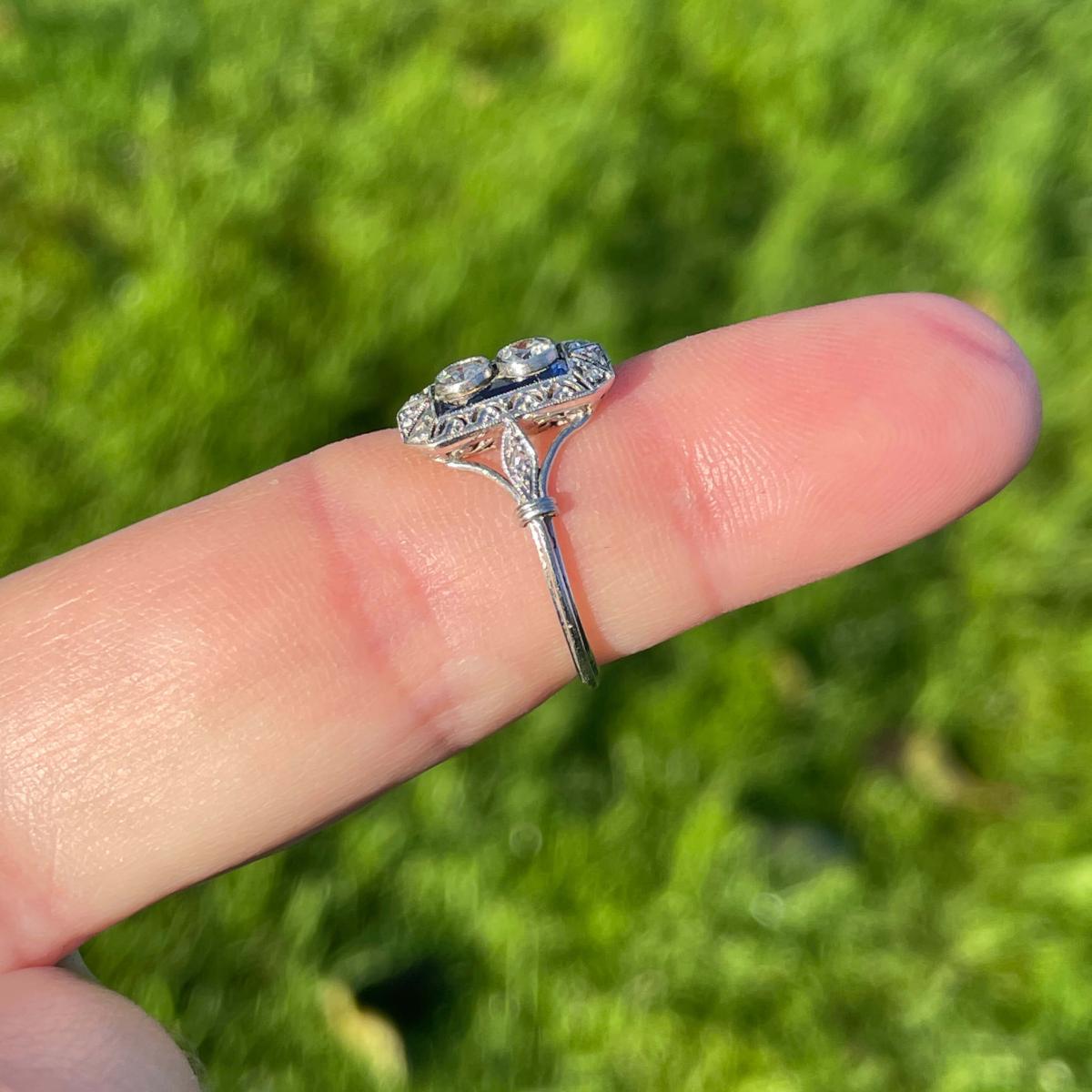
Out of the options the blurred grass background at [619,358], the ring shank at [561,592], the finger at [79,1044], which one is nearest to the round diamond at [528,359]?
the ring shank at [561,592]

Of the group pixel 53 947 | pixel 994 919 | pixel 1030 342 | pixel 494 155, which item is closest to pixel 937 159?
pixel 1030 342

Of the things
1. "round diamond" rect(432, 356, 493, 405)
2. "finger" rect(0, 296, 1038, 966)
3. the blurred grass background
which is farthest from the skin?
the blurred grass background

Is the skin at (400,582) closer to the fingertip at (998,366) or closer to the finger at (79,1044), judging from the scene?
the fingertip at (998,366)

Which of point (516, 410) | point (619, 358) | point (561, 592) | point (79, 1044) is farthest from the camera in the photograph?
point (619, 358)

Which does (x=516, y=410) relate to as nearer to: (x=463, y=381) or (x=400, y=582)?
(x=463, y=381)

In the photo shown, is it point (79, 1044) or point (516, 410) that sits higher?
point (516, 410)

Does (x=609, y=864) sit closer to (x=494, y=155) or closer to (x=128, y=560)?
(x=128, y=560)

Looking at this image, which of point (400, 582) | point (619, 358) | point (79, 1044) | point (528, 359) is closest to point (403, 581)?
point (400, 582)
